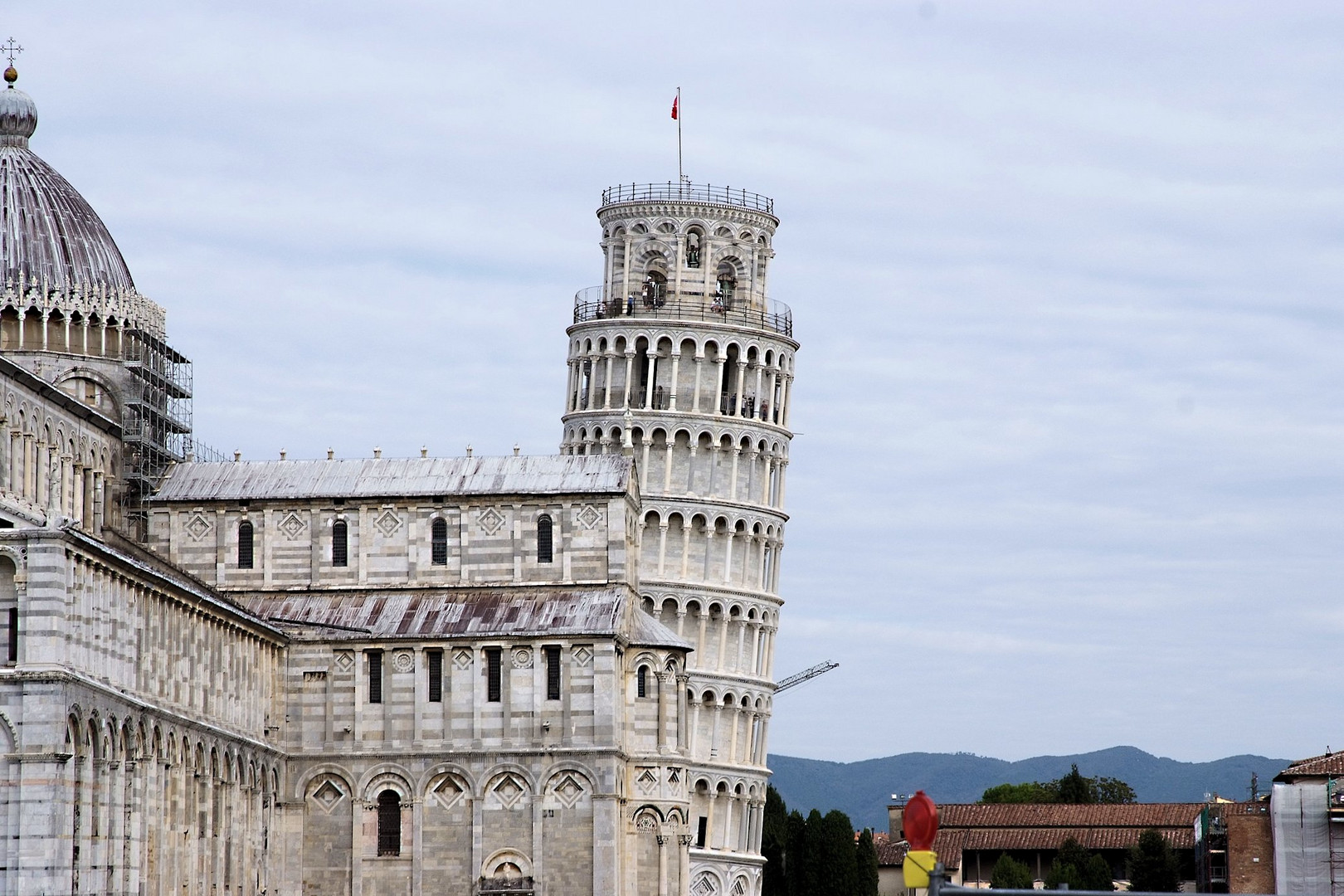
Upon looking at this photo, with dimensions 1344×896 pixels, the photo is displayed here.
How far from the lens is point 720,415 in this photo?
375 ft

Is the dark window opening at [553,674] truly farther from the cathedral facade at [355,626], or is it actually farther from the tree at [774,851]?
the tree at [774,851]

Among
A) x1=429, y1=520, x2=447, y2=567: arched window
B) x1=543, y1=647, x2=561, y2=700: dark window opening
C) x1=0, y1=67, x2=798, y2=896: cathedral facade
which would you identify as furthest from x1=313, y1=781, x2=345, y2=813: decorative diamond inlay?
x1=429, y1=520, x2=447, y2=567: arched window

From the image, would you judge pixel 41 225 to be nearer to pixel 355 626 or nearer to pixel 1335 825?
pixel 355 626

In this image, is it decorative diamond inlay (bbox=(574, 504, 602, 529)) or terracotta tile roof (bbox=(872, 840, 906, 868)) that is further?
terracotta tile roof (bbox=(872, 840, 906, 868))

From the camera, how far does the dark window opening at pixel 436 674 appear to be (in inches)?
3440

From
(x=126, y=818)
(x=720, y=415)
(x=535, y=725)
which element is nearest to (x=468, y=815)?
(x=535, y=725)

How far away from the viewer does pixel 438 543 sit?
91188 millimetres

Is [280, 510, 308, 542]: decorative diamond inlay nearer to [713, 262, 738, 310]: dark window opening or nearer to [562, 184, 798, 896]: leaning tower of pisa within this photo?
[562, 184, 798, 896]: leaning tower of pisa

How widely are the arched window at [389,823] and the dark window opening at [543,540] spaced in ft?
32.5

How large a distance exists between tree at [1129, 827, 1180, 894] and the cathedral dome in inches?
2477

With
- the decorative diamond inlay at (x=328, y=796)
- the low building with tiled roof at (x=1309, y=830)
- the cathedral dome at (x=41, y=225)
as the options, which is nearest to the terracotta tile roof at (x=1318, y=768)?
the low building with tiled roof at (x=1309, y=830)

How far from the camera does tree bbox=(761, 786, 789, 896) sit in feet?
405

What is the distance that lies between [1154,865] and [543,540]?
51.2 meters

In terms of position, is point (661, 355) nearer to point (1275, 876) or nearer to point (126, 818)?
point (1275, 876)
